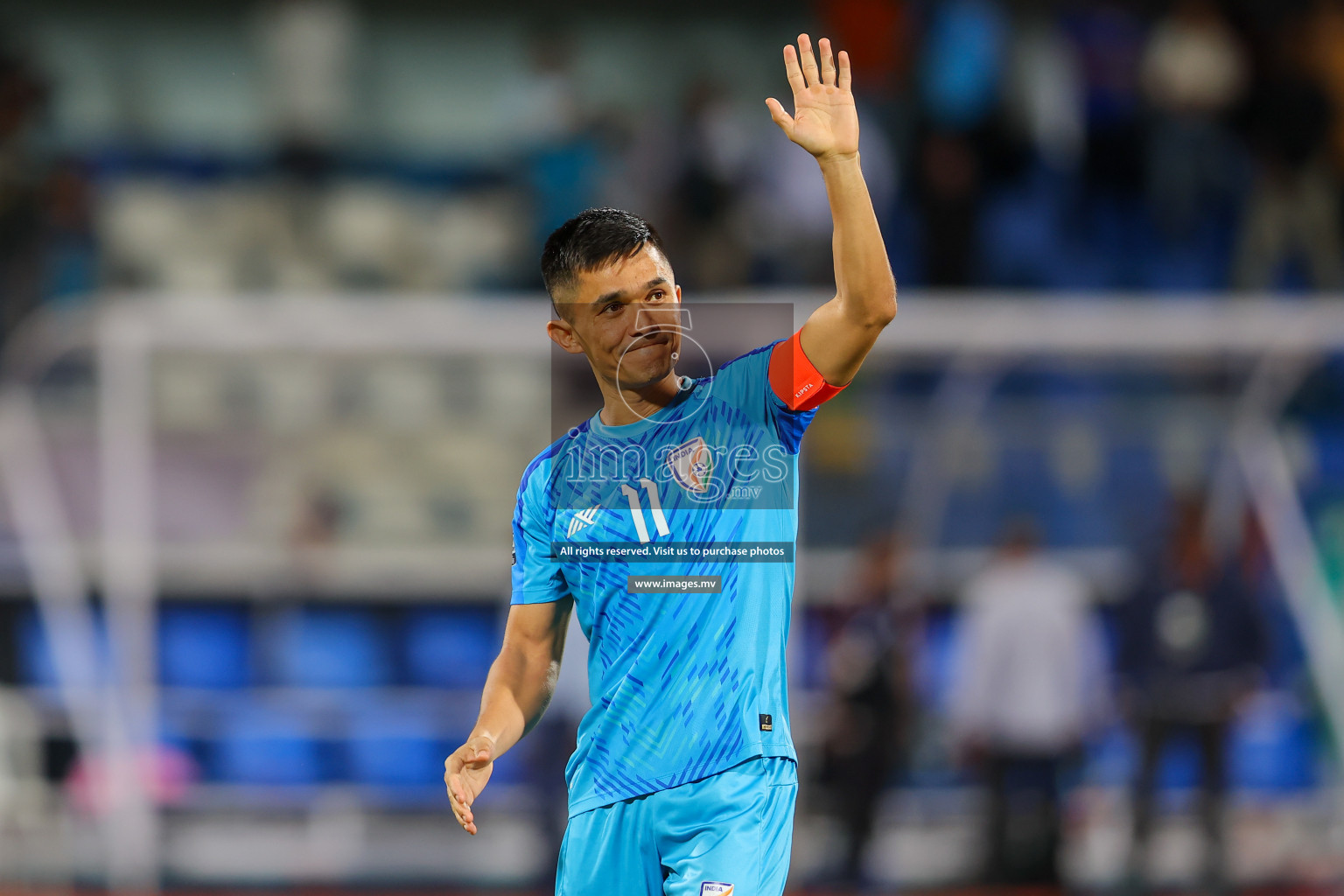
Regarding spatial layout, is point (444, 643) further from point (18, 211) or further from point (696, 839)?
point (696, 839)

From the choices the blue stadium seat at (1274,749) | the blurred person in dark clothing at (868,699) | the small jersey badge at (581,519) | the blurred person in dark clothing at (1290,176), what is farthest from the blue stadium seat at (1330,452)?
the small jersey badge at (581,519)

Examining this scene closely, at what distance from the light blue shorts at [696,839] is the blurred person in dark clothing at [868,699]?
6224mm

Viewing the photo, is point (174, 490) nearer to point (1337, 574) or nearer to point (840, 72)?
point (1337, 574)

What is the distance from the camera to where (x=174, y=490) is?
1198 centimetres

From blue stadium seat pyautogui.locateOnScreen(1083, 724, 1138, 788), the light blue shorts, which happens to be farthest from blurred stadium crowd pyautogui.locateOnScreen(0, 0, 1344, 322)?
the light blue shorts

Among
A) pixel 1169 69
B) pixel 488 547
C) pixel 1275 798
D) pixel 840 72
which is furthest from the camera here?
pixel 1169 69

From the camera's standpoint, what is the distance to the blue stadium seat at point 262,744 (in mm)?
10695

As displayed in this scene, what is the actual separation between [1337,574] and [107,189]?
33.8 ft

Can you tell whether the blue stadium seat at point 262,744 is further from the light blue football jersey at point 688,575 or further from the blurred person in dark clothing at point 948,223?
the light blue football jersey at point 688,575

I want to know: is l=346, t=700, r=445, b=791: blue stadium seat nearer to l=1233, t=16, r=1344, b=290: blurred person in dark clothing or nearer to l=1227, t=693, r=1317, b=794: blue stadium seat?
l=1227, t=693, r=1317, b=794: blue stadium seat

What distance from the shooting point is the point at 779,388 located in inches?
131

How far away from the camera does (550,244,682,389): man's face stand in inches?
132

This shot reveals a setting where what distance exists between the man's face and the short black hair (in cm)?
2

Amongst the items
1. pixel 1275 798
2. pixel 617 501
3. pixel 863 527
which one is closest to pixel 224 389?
pixel 863 527
